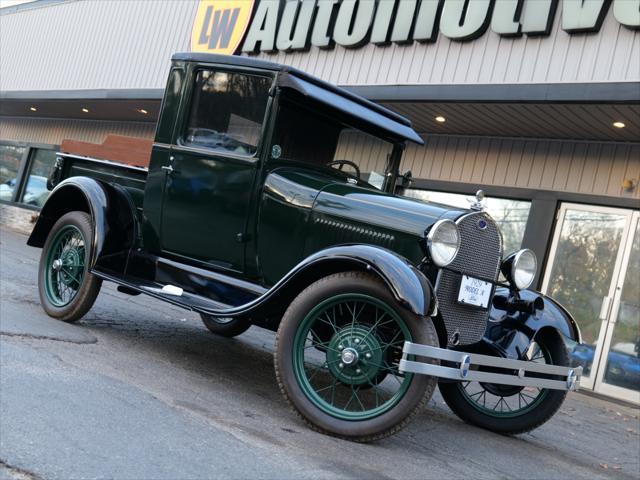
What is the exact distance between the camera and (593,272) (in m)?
8.36

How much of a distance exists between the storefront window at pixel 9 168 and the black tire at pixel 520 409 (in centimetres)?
1686

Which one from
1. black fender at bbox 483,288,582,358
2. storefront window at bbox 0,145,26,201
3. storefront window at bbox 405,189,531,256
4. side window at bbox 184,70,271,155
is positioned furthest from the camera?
storefront window at bbox 0,145,26,201

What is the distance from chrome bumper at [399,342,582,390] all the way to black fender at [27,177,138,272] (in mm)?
2489

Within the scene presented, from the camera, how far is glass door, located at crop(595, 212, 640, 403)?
8.00 meters

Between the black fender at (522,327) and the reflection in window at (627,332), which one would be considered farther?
the reflection in window at (627,332)

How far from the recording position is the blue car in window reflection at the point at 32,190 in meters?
17.5

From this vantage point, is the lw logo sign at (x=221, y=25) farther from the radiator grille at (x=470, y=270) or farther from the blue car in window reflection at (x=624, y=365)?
the radiator grille at (x=470, y=270)

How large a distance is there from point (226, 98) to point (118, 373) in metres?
1.91

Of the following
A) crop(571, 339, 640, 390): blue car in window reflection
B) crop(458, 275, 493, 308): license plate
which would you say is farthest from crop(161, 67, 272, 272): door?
crop(571, 339, 640, 390): blue car in window reflection

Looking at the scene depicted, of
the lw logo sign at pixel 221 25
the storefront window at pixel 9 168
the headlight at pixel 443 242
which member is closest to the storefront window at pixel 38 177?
the storefront window at pixel 9 168

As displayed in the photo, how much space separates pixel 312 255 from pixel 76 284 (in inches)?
93.4

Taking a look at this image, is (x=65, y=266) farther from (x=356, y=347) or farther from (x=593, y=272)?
(x=593, y=272)

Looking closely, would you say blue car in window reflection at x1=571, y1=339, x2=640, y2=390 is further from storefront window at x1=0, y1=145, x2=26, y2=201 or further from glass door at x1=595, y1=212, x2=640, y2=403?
storefront window at x1=0, y1=145, x2=26, y2=201

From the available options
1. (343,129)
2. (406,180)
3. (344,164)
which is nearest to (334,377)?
(344,164)
